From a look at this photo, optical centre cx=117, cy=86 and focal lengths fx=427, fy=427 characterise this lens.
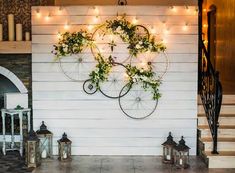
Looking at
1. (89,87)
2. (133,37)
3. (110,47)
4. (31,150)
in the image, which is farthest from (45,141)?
(133,37)

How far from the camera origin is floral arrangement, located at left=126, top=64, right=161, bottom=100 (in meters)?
6.63

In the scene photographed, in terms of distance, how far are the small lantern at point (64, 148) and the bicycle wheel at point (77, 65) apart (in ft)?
3.11

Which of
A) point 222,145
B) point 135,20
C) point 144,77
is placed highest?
point 135,20

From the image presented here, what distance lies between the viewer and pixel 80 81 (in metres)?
6.76

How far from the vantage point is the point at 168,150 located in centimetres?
643

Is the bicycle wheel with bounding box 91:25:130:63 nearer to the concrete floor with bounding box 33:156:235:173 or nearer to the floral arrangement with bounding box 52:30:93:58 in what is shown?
the floral arrangement with bounding box 52:30:93:58

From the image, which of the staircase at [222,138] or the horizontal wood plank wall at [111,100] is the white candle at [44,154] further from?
the staircase at [222,138]

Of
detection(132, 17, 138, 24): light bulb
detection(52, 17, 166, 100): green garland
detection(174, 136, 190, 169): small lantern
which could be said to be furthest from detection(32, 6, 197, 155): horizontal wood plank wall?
detection(174, 136, 190, 169): small lantern

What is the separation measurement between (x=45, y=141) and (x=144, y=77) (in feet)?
6.05

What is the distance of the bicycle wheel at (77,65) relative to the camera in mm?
6727

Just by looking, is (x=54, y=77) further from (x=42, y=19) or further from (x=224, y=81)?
(x=224, y=81)

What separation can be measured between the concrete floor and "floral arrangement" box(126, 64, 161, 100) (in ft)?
3.38

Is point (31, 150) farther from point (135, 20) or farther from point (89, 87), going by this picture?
point (135, 20)

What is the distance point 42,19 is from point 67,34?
1.55 ft
